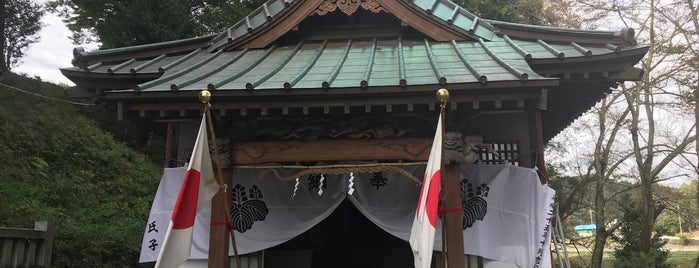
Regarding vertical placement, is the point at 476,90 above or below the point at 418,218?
above

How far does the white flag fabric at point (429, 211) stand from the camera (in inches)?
172

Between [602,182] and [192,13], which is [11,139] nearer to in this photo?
[192,13]

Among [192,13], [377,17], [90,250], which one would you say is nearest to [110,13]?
[192,13]

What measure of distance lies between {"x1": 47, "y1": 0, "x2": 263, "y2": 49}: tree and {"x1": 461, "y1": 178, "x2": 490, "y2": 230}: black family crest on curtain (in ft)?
43.7

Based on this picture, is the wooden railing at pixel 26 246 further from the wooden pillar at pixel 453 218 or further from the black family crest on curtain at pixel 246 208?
the wooden pillar at pixel 453 218

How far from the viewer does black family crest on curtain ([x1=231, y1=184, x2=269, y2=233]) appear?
629 centimetres

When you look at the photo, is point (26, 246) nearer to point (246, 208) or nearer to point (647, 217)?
point (246, 208)

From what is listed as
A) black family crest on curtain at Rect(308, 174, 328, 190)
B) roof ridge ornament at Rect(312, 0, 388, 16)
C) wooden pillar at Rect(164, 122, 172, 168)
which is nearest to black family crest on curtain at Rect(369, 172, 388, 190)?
black family crest on curtain at Rect(308, 174, 328, 190)

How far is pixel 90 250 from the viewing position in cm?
965

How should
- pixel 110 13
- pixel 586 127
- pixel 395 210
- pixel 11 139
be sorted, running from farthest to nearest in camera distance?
pixel 586 127 < pixel 110 13 < pixel 11 139 < pixel 395 210

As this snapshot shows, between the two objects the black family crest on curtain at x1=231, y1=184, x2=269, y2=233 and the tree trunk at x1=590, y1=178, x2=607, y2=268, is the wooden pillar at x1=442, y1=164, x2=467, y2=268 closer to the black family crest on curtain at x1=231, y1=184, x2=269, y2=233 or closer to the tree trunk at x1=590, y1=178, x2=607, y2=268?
the black family crest on curtain at x1=231, y1=184, x2=269, y2=233

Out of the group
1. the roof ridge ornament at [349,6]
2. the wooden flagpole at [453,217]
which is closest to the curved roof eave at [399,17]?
the roof ridge ornament at [349,6]

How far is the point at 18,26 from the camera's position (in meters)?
22.5

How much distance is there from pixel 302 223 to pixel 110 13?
16519mm
